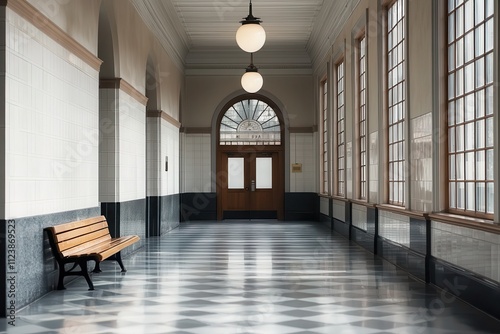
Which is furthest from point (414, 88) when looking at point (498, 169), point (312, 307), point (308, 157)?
point (308, 157)

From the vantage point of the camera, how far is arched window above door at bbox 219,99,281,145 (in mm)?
20797

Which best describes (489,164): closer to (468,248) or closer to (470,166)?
(470,166)

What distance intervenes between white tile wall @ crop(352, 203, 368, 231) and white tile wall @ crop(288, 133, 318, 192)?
721cm

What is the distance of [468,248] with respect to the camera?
22.0 feet

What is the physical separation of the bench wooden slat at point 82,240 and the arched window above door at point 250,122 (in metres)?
11.7

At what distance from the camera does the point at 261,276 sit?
28.7 feet

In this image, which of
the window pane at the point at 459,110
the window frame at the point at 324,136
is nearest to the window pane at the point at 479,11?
the window pane at the point at 459,110

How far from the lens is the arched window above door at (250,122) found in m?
20.8

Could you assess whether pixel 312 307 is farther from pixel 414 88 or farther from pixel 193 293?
pixel 414 88

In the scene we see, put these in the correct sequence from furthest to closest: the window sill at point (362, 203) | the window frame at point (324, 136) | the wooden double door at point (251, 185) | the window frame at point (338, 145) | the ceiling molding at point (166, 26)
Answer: the wooden double door at point (251, 185), the window frame at point (324, 136), the window frame at point (338, 145), the ceiling molding at point (166, 26), the window sill at point (362, 203)

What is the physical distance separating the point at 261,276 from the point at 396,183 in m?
2.88

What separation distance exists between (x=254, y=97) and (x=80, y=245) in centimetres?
1312

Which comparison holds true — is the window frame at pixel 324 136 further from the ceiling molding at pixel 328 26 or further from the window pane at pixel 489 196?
the window pane at pixel 489 196

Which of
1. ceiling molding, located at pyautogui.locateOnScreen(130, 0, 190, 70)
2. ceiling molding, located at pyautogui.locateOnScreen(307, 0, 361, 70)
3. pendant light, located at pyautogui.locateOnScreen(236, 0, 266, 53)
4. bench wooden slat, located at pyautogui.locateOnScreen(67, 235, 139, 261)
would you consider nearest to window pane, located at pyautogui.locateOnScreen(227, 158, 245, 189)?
ceiling molding, located at pyautogui.locateOnScreen(130, 0, 190, 70)
